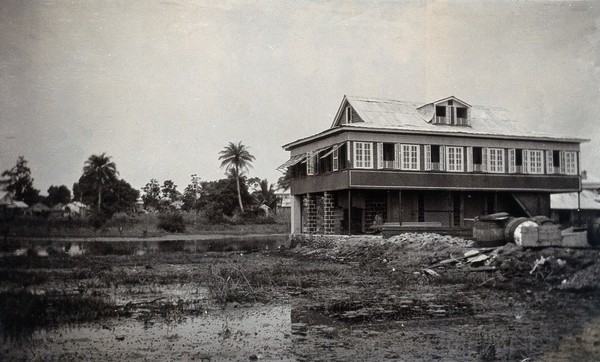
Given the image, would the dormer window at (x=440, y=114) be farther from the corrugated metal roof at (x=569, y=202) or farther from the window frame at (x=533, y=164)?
the corrugated metal roof at (x=569, y=202)

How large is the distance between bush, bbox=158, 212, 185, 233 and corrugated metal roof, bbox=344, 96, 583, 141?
12.6 meters

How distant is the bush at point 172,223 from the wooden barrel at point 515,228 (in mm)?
19349

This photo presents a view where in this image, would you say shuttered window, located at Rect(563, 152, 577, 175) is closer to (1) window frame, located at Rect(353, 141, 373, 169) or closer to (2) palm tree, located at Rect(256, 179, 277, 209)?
(1) window frame, located at Rect(353, 141, 373, 169)

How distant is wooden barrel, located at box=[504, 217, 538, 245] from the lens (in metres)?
15.6

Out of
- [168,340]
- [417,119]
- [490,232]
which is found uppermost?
[417,119]

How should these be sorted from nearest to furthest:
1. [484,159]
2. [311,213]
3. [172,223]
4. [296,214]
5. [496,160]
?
[484,159] → [496,160] → [311,213] → [296,214] → [172,223]

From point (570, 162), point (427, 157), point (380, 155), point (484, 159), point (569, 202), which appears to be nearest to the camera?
point (380, 155)

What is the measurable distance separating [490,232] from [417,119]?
30.8ft

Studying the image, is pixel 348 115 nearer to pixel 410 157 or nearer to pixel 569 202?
pixel 410 157

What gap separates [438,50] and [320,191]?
12455mm

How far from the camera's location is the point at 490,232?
16656 mm

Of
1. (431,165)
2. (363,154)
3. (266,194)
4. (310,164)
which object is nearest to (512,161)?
(431,165)

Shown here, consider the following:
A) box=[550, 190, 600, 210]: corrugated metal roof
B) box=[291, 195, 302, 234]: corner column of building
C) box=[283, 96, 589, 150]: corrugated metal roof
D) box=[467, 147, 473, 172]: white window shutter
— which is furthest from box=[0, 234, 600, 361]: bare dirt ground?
box=[550, 190, 600, 210]: corrugated metal roof

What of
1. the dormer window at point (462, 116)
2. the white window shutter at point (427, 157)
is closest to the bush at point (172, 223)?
the white window shutter at point (427, 157)
